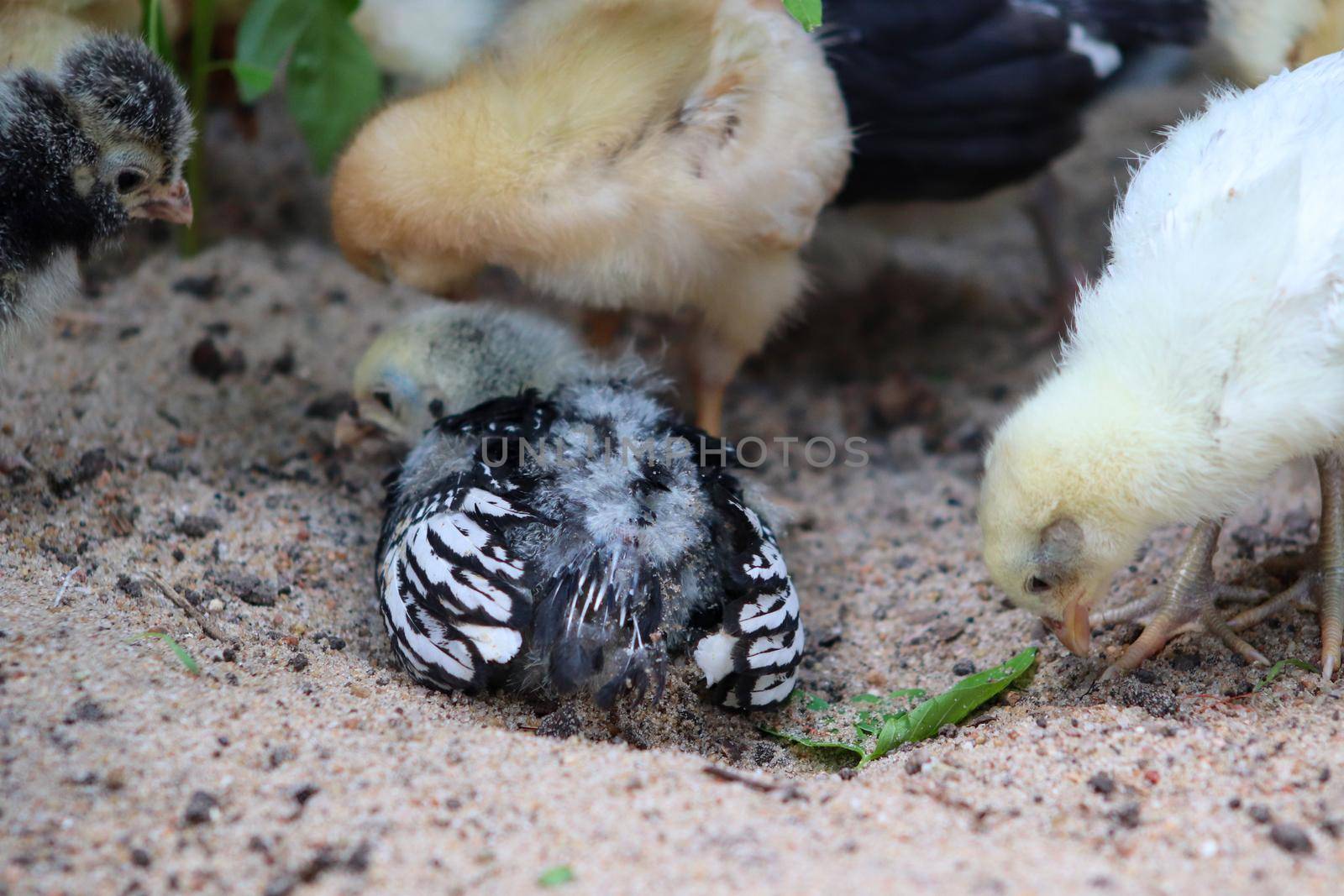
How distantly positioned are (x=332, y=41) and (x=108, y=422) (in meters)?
1.09

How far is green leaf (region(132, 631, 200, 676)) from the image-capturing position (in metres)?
1.92

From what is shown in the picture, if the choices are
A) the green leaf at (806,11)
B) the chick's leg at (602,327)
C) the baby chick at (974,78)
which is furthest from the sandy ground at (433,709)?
the green leaf at (806,11)

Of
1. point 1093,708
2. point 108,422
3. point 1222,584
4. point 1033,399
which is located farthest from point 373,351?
point 1222,584

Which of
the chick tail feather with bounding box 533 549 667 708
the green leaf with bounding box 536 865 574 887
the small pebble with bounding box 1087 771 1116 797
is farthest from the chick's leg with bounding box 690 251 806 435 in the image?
the green leaf with bounding box 536 865 574 887

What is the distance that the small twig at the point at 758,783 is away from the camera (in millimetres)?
1718

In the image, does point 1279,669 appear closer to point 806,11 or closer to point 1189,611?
point 1189,611

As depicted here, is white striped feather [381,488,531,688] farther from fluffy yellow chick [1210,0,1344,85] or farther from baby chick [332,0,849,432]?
fluffy yellow chick [1210,0,1344,85]

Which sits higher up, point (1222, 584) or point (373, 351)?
point (373, 351)

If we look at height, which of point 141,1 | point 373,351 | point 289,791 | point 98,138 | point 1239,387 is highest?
point 141,1

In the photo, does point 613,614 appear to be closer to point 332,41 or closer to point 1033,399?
point 1033,399

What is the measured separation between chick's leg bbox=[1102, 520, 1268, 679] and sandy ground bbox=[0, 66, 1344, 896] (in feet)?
0.15

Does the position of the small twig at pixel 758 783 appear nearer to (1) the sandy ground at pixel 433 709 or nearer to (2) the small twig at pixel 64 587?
(1) the sandy ground at pixel 433 709

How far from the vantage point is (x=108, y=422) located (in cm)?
275

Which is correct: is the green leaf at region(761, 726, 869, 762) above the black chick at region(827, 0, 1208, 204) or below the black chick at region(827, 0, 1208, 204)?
below
